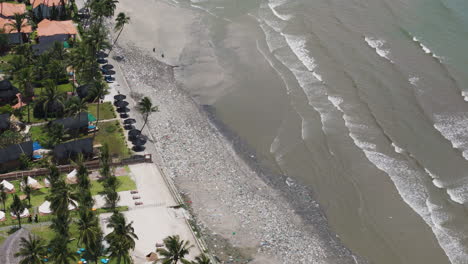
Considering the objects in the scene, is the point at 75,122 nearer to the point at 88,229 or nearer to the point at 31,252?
the point at 88,229

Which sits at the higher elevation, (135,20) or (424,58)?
(424,58)

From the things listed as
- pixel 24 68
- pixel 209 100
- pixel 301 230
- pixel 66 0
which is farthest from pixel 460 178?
pixel 66 0

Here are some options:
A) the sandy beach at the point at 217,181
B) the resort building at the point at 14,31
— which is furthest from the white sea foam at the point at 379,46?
the resort building at the point at 14,31

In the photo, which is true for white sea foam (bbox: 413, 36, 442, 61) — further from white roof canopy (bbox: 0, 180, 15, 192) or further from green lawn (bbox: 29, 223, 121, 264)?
white roof canopy (bbox: 0, 180, 15, 192)

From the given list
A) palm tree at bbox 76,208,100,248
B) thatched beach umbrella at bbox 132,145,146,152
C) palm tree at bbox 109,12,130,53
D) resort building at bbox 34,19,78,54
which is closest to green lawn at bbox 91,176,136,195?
thatched beach umbrella at bbox 132,145,146,152

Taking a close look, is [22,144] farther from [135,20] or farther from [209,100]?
[135,20]

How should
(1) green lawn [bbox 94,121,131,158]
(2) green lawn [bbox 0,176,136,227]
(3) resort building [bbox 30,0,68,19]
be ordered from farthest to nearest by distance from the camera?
(3) resort building [bbox 30,0,68,19] → (1) green lawn [bbox 94,121,131,158] → (2) green lawn [bbox 0,176,136,227]

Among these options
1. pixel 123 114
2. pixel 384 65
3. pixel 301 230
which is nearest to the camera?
pixel 301 230
